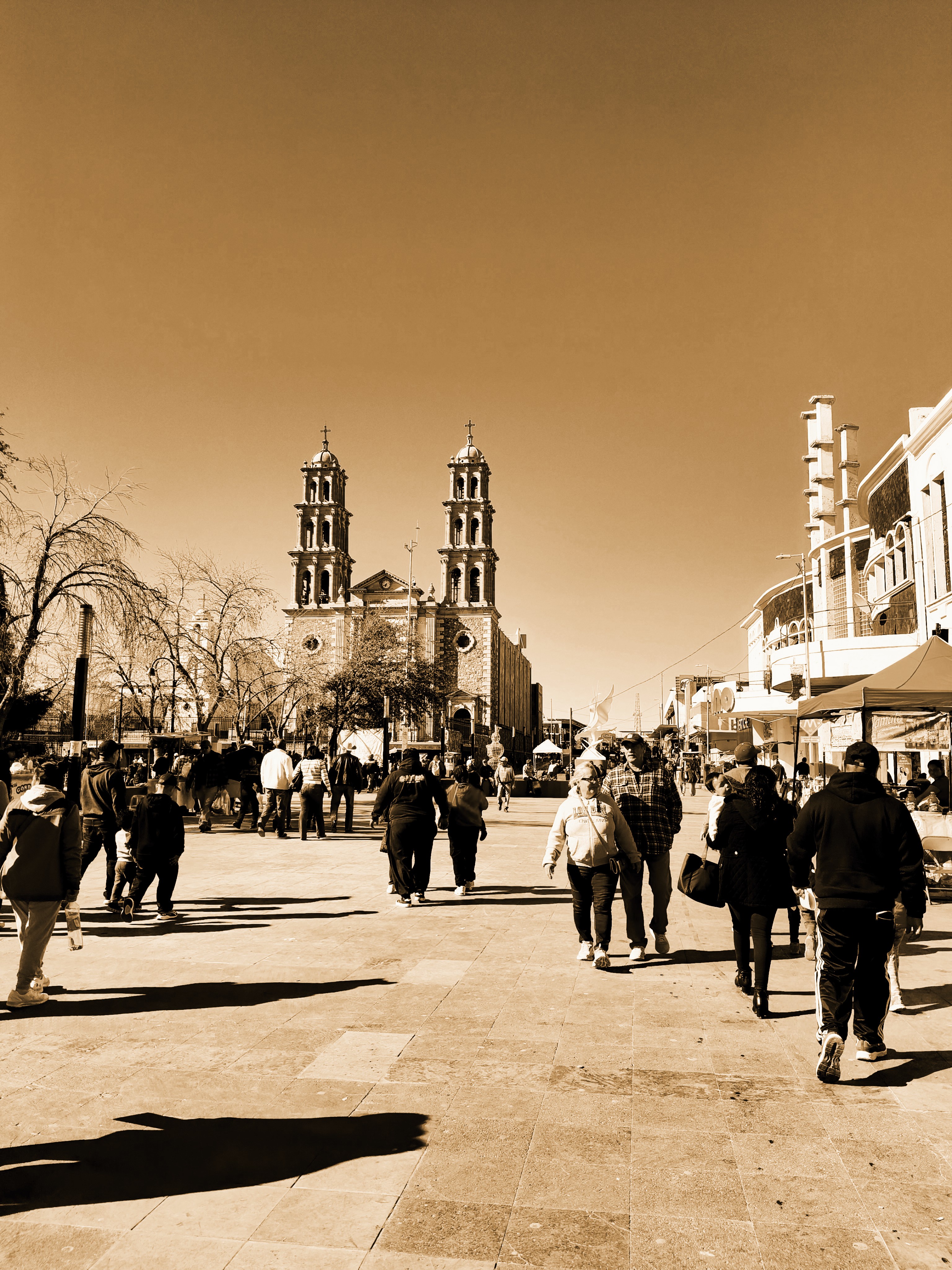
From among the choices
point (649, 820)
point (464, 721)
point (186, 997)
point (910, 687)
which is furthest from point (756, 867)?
point (464, 721)

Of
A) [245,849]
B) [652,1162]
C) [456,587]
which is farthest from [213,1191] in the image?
[456,587]

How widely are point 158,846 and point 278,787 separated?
23.5 ft

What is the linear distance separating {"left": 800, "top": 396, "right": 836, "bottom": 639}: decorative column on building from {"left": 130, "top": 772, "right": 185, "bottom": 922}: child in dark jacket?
1288 inches

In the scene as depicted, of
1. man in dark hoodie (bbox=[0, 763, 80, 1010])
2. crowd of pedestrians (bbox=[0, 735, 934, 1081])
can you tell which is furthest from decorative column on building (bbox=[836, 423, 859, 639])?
man in dark hoodie (bbox=[0, 763, 80, 1010])

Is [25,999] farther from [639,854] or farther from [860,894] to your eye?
[860,894]

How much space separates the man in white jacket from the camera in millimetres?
15617

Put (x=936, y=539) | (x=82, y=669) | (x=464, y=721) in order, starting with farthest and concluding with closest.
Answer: (x=464, y=721)
(x=936, y=539)
(x=82, y=669)

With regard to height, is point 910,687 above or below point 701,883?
above

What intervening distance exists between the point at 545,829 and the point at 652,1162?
16808 millimetres

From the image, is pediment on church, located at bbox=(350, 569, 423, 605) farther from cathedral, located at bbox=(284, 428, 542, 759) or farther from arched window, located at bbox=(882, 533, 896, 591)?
arched window, located at bbox=(882, 533, 896, 591)

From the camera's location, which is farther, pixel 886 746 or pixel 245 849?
pixel 245 849

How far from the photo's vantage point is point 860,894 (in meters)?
4.62

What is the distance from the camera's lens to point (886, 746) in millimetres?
11438

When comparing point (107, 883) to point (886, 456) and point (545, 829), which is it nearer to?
point (545, 829)
